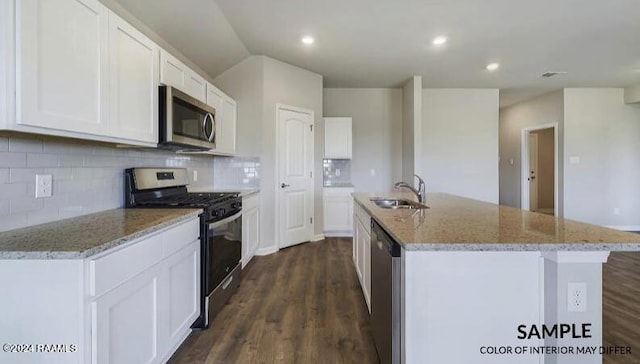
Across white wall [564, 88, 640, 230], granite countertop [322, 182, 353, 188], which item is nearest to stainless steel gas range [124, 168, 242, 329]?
granite countertop [322, 182, 353, 188]

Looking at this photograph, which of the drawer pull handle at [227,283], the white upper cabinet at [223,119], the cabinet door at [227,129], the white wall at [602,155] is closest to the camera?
the drawer pull handle at [227,283]

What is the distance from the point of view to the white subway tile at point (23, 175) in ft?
4.73

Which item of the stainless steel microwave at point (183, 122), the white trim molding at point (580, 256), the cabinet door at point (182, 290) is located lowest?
the cabinet door at point (182, 290)

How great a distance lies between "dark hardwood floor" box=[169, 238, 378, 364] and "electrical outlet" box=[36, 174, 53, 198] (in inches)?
46.5

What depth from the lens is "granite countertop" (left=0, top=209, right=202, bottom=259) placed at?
1099 mm

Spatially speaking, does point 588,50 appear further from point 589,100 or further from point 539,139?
point 539,139

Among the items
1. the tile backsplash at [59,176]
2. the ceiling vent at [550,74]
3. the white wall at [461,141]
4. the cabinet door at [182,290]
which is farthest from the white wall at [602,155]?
the tile backsplash at [59,176]

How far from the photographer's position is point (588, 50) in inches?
158

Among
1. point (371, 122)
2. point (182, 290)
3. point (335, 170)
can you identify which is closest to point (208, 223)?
point (182, 290)

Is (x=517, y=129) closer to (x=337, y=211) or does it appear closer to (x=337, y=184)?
(x=337, y=184)

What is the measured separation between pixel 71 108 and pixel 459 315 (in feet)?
6.27

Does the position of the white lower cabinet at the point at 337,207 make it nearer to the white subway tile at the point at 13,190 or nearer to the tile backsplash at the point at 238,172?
the tile backsplash at the point at 238,172

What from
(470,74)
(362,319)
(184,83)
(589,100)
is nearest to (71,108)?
(184,83)

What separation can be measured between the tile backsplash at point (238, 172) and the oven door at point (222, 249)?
1219mm
